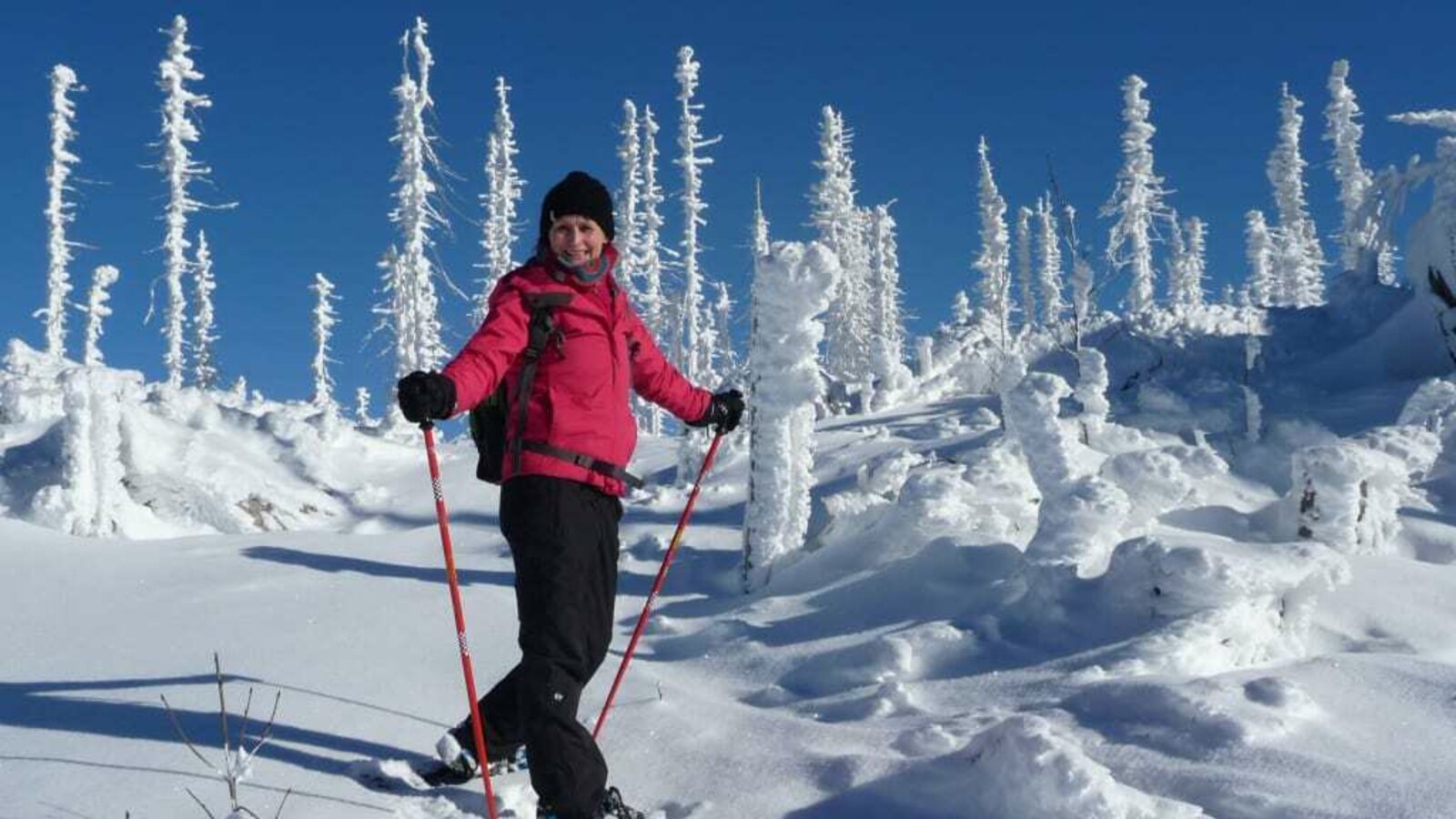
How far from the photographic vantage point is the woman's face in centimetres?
401

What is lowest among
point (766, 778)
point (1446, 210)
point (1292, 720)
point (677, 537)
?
point (766, 778)

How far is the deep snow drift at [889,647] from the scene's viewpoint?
3611 mm

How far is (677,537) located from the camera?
15.7ft

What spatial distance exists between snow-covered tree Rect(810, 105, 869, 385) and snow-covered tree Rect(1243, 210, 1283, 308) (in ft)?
81.4

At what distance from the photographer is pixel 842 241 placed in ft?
147

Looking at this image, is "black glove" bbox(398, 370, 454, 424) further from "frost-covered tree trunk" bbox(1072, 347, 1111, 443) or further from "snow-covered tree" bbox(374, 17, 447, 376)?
"snow-covered tree" bbox(374, 17, 447, 376)

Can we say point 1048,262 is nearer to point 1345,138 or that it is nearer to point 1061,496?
point 1345,138

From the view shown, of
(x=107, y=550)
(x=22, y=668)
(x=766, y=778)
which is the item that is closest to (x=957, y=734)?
(x=766, y=778)

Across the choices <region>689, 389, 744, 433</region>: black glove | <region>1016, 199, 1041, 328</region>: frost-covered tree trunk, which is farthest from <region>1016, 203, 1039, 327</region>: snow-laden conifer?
<region>689, 389, 744, 433</region>: black glove

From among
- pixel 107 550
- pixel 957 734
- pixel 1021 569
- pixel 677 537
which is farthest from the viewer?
pixel 107 550

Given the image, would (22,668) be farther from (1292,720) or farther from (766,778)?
(1292,720)

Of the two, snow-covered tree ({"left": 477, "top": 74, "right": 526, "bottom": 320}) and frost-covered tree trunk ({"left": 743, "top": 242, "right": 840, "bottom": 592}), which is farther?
snow-covered tree ({"left": 477, "top": 74, "right": 526, "bottom": 320})

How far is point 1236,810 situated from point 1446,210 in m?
17.5

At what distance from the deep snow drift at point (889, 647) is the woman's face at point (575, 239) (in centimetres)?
214
